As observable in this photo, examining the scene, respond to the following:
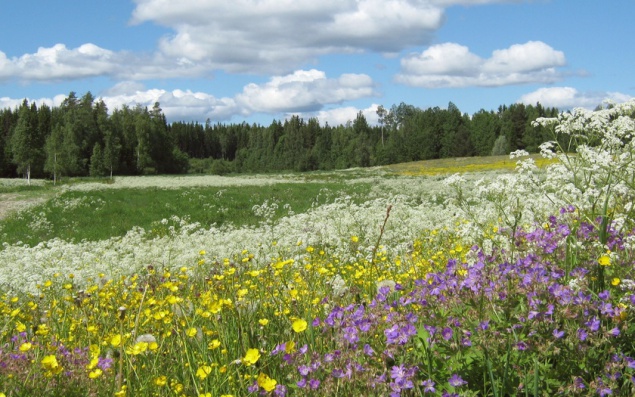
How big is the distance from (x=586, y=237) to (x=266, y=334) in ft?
7.63

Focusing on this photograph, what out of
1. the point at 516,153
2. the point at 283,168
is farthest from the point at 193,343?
the point at 283,168

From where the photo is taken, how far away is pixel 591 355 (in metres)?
2.82

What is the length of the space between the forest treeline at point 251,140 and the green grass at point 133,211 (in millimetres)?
39007

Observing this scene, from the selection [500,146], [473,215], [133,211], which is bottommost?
[133,211]

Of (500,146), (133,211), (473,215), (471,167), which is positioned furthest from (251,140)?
(473,215)

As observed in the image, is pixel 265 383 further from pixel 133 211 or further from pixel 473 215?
pixel 133 211

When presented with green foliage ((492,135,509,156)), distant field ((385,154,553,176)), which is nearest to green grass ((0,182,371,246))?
distant field ((385,154,553,176))

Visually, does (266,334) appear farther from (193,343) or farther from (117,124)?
(117,124)

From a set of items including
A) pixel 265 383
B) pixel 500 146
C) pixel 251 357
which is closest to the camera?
pixel 265 383

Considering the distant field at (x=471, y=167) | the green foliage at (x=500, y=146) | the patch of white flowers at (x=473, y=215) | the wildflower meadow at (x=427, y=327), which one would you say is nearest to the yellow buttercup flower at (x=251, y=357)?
A: the wildflower meadow at (x=427, y=327)

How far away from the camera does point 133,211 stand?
23.7 meters

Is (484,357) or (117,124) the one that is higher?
(117,124)

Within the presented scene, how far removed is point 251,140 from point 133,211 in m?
131

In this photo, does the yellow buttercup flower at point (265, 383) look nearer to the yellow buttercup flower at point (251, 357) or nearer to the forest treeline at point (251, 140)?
the yellow buttercup flower at point (251, 357)
